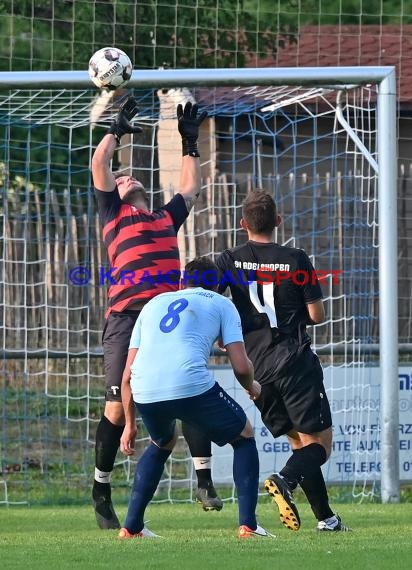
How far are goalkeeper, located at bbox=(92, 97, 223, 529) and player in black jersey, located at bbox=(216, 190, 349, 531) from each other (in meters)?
0.56

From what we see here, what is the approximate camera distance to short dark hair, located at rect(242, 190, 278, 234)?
7164mm

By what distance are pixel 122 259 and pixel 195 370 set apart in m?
1.48

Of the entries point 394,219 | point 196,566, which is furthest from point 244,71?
point 196,566

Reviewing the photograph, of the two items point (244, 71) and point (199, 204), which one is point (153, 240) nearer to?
point (244, 71)

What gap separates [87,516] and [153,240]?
7.58 ft

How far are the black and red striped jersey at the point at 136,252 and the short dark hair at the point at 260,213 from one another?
27.8 inches

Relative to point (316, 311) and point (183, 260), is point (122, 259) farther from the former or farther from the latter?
point (183, 260)

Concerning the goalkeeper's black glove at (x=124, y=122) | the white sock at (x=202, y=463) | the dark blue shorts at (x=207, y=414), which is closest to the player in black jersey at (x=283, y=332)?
the dark blue shorts at (x=207, y=414)

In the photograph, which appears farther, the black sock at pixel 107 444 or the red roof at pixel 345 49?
the red roof at pixel 345 49

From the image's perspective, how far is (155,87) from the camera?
9.32 metres

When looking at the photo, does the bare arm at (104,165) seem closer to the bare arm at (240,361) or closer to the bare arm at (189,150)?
the bare arm at (189,150)

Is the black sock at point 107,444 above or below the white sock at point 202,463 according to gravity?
above

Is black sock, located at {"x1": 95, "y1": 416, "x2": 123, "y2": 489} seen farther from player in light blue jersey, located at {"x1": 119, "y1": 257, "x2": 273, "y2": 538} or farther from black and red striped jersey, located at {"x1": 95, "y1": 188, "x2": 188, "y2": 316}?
player in light blue jersey, located at {"x1": 119, "y1": 257, "x2": 273, "y2": 538}

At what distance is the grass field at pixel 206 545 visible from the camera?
571 centimetres
